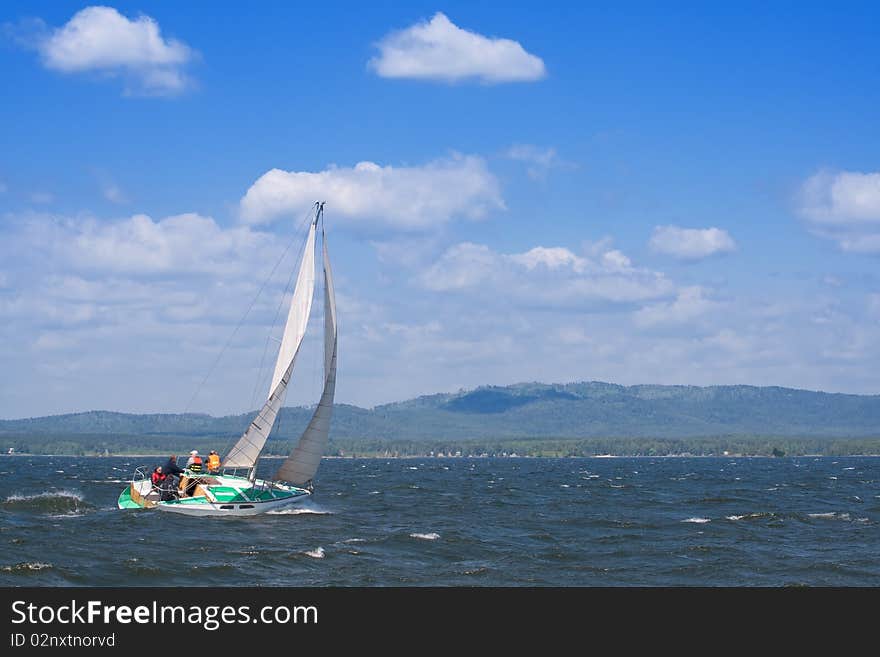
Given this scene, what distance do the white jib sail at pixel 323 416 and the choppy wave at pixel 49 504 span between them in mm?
11366

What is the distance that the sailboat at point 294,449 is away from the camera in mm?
55719

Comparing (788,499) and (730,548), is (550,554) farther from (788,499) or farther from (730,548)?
(788,499)

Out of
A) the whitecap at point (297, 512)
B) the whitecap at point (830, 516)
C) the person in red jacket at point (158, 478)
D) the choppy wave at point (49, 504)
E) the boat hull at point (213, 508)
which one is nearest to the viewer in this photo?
the boat hull at point (213, 508)

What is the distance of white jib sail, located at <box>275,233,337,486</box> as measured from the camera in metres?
58.2

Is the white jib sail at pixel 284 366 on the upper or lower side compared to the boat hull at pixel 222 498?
upper

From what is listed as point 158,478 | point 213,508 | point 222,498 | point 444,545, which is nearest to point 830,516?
point 444,545

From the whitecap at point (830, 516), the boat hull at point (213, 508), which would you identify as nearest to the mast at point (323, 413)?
the boat hull at point (213, 508)

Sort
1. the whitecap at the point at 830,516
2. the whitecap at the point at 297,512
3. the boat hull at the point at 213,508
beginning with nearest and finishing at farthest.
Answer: the boat hull at the point at 213,508 < the whitecap at the point at 297,512 < the whitecap at the point at 830,516

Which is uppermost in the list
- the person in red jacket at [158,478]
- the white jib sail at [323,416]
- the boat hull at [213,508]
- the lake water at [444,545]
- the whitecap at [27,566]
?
the white jib sail at [323,416]

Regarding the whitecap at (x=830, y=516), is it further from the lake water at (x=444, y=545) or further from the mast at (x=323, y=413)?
the mast at (x=323, y=413)

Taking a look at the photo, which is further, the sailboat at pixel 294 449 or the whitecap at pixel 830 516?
the whitecap at pixel 830 516

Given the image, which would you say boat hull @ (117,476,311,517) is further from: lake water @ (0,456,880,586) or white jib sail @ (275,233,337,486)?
white jib sail @ (275,233,337,486)

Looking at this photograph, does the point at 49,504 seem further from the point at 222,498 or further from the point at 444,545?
the point at 444,545

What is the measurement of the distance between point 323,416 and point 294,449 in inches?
91.3
